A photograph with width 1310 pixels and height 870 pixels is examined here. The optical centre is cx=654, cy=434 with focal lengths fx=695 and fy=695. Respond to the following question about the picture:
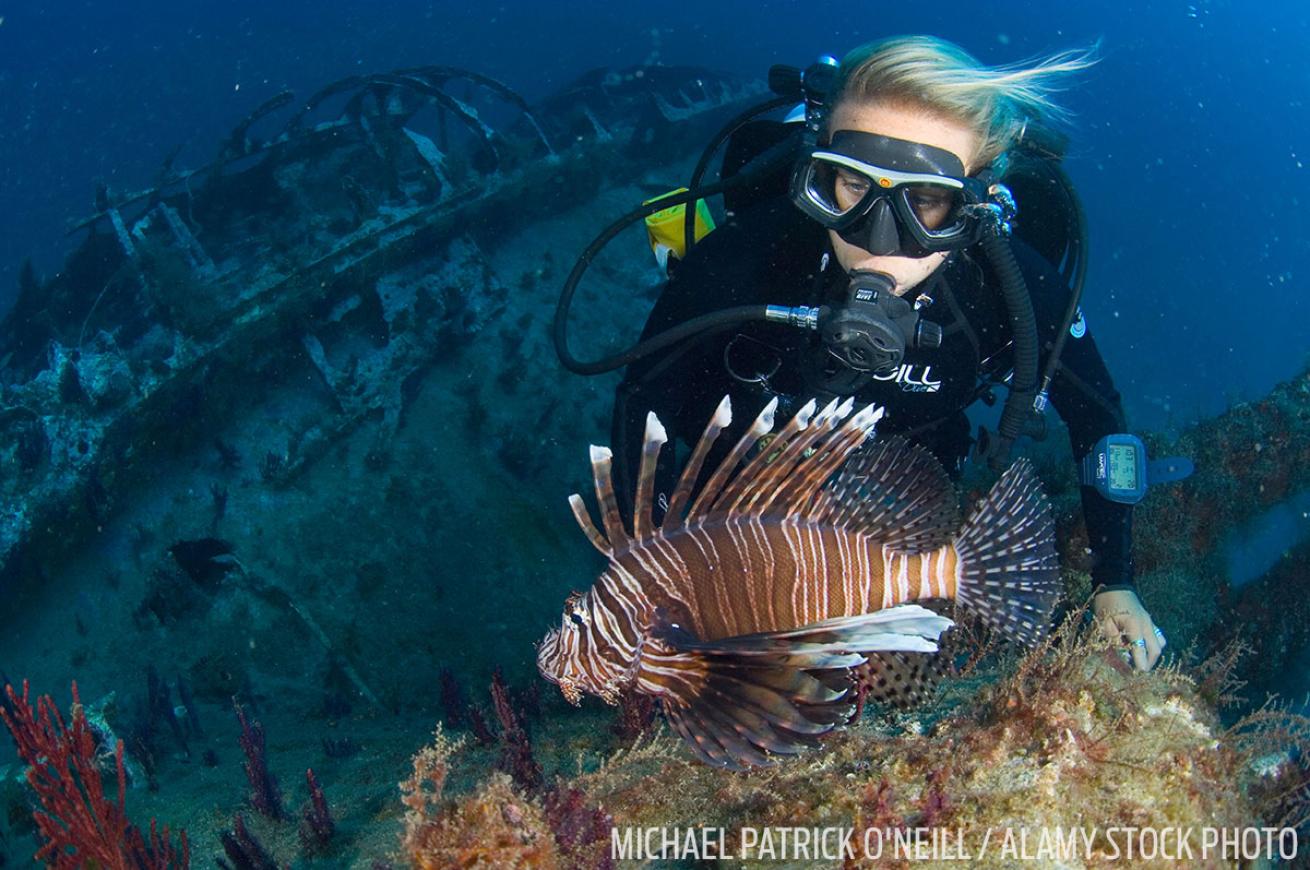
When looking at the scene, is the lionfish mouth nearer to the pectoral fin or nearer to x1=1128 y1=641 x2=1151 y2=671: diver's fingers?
the pectoral fin

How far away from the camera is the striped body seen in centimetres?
199

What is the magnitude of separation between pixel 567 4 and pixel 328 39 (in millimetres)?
18706

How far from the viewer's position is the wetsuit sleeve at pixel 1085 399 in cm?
325

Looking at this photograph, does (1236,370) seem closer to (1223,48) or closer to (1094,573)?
(1094,573)

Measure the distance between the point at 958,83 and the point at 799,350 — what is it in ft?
3.94

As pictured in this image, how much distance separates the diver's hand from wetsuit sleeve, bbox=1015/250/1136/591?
207 millimetres

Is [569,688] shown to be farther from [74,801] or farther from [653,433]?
[74,801]

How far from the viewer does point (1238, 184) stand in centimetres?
4959

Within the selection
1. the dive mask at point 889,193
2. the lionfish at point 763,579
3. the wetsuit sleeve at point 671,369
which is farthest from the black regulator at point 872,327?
the wetsuit sleeve at point 671,369

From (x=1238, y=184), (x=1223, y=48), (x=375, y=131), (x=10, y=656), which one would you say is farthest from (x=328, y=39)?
(x=1223, y=48)

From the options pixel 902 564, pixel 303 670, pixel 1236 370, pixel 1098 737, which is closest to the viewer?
pixel 1098 737

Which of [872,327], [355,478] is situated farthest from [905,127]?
[355,478]

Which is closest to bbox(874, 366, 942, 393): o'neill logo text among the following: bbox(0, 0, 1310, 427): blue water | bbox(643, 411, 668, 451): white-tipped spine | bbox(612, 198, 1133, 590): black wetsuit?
bbox(612, 198, 1133, 590): black wetsuit

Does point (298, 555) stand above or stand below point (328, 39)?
below
